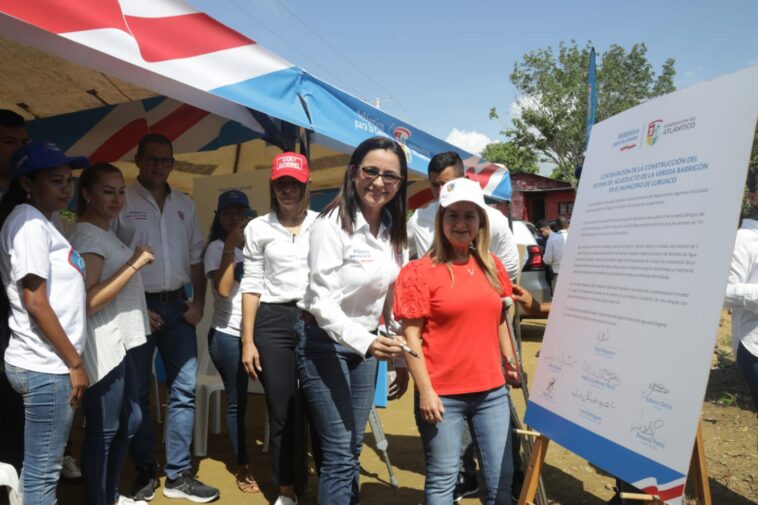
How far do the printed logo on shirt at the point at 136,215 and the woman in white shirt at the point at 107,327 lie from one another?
384mm

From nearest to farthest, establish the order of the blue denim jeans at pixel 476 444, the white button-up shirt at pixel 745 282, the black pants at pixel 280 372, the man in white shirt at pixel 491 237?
the blue denim jeans at pixel 476 444 < the white button-up shirt at pixel 745 282 < the black pants at pixel 280 372 < the man in white shirt at pixel 491 237

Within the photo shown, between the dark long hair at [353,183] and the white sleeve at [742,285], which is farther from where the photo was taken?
the white sleeve at [742,285]

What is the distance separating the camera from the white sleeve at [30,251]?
78.0 inches

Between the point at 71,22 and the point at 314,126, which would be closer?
the point at 71,22

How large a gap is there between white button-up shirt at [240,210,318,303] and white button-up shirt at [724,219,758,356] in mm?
2231

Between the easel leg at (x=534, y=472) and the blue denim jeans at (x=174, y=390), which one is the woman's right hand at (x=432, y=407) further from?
the blue denim jeans at (x=174, y=390)

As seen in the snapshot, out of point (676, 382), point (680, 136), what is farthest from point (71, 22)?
point (676, 382)

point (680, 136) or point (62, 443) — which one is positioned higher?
point (680, 136)

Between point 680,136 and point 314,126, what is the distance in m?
2.12

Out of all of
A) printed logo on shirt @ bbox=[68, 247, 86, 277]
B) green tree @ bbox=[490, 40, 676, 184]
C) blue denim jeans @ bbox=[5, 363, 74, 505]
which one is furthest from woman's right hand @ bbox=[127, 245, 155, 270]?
green tree @ bbox=[490, 40, 676, 184]

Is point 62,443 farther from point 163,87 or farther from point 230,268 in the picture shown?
point 163,87

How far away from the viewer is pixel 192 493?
314 cm

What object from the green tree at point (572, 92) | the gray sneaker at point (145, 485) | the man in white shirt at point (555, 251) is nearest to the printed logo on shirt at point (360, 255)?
the gray sneaker at point (145, 485)

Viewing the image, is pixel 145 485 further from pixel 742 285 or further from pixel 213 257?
pixel 742 285
